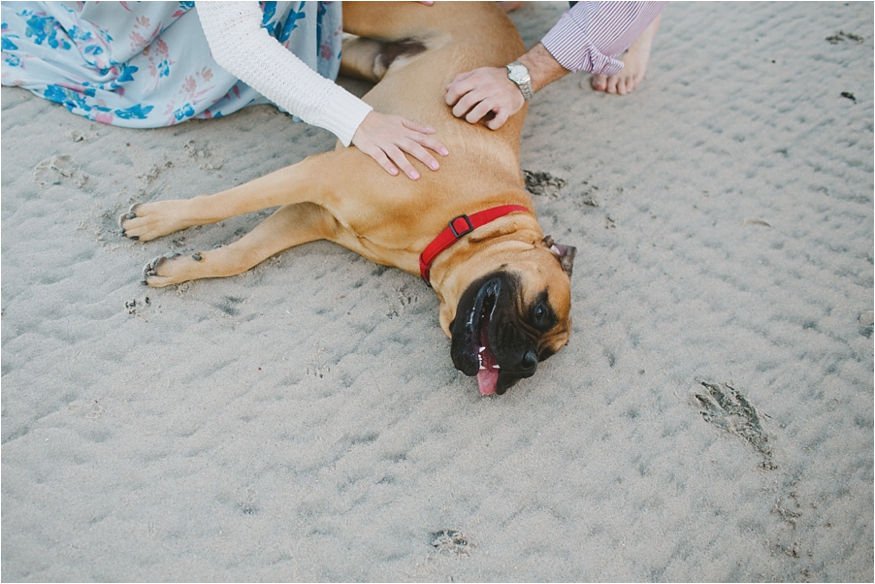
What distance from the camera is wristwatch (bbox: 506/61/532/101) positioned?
9.67 ft

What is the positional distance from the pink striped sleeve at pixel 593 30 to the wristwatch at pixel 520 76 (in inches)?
8.9

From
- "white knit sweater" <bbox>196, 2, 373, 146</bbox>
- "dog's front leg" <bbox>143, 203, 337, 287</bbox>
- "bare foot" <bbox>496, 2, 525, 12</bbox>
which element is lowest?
"dog's front leg" <bbox>143, 203, 337, 287</bbox>

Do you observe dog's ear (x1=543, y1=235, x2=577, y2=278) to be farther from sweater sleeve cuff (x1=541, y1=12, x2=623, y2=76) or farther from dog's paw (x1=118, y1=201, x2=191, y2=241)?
dog's paw (x1=118, y1=201, x2=191, y2=241)

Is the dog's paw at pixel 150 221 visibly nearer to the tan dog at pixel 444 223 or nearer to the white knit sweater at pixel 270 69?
the tan dog at pixel 444 223

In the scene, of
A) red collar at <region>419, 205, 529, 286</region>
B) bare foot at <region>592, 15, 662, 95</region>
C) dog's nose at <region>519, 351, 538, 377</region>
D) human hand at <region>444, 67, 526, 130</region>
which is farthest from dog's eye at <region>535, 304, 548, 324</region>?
bare foot at <region>592, 15, 662, 95</region>

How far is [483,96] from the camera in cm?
279

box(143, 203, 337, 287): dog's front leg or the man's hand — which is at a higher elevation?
the man's hand

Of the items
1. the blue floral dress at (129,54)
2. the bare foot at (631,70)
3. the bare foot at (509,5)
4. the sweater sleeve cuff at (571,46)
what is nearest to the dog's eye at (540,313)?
the sweater sleeve cuff at (571,46)

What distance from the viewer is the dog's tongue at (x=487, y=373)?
2451 millimetres

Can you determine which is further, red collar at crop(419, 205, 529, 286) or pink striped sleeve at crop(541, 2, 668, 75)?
pink striped sleeve at crop(541, 2, 668, 75)

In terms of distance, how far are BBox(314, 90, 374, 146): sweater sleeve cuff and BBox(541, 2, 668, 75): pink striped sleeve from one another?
1123 millimetres

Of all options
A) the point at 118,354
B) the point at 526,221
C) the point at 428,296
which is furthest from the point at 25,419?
the point at 526,221

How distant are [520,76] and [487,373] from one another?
1506mm

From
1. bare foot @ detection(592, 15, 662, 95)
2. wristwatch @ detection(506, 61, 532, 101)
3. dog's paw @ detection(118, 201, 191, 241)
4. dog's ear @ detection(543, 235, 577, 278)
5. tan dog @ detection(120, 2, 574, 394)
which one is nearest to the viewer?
tan dog @ detection(120, 2, 574, 394)
